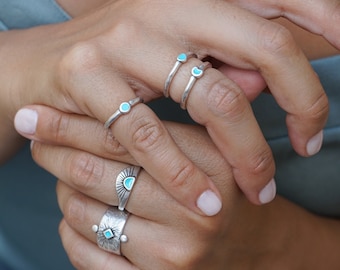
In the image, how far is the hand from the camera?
0.66m

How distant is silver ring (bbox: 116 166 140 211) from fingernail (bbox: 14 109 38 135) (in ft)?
0.43

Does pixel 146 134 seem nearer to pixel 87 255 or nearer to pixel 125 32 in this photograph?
pixel 125 32

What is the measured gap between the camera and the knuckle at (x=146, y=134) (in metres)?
0.66

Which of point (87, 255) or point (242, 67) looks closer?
point (242, 67)

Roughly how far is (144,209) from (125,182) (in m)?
0.04

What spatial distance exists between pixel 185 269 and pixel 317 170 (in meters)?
0.32

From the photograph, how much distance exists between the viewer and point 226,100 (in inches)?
25.4

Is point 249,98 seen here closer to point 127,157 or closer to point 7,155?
point 127,157

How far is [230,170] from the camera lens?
73 centimetres

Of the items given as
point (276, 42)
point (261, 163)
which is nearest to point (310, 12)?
point (276, 42)

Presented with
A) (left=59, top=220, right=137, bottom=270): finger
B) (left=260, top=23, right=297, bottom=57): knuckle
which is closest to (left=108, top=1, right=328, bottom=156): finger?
(left=260, top=23, right=297, bottom=57): knuckle

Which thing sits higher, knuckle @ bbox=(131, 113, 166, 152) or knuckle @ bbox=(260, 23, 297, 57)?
knuckle @ bbox=(260, 23, 297, 57)

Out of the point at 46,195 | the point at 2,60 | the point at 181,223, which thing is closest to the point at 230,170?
the point at 181,223

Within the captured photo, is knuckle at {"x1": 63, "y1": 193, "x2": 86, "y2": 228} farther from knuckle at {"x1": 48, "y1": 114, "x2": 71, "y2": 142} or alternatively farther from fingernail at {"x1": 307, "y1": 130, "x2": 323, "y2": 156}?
fingernail at {"x1": 307, "y1": 130, "x2": 323, "y2": 156}
